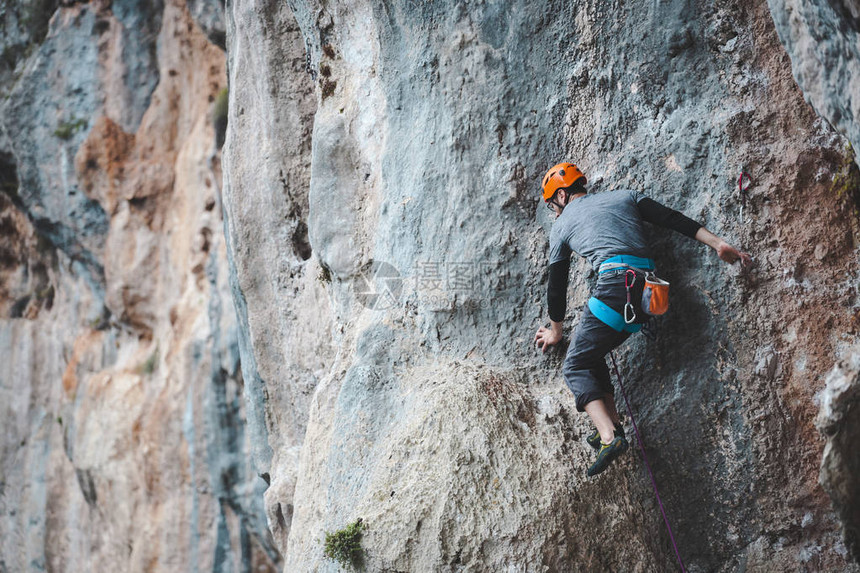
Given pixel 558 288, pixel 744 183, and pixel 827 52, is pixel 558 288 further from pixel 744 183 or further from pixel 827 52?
pixel 827 52

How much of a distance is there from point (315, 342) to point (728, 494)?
4126 mm

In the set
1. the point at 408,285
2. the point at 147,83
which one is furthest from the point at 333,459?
the point at 147,83

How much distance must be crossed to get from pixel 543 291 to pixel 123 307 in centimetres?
A: 940

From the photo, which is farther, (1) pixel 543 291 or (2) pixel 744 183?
(1) pixel 543 291

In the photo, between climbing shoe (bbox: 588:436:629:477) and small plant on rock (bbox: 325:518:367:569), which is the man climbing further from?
small plant on rock (bbox: 325:518:367:569)

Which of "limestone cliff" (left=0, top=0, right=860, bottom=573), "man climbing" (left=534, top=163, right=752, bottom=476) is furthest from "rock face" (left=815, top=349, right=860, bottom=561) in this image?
"man climbing" (left=534, top=163, right=752, bottom=476)

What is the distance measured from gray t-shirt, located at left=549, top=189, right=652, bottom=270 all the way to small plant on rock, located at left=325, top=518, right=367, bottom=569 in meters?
2.17

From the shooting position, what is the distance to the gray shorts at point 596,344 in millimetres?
4727

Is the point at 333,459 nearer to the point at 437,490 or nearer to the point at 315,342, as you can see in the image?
the point at 437,490

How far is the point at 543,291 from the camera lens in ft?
18.0

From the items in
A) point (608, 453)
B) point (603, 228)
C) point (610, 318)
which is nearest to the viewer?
point (608, 453)

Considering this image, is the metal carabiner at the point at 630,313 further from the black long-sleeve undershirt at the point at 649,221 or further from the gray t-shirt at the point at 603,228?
the black long-sleeve undershirt at the point at 649,221

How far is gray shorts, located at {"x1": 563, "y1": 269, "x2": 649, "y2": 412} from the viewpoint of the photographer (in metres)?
4.73

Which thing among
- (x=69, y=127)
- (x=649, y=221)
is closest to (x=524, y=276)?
(x=649, y=221)
